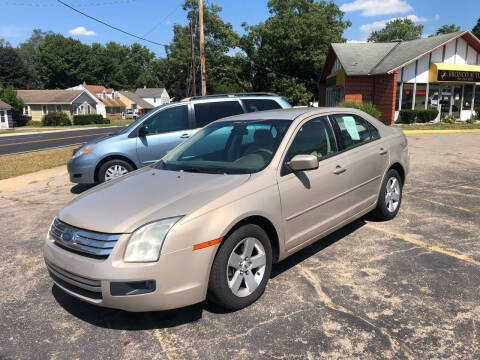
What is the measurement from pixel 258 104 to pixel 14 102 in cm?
5411

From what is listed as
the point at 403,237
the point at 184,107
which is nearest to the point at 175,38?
the point at 184,107

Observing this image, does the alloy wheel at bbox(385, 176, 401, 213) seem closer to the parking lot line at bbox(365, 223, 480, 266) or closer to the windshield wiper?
the parking lot line at bbox(365, 223, 480, 266)

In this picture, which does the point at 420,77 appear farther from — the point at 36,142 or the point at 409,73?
the point at 36,142

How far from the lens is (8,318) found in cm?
338

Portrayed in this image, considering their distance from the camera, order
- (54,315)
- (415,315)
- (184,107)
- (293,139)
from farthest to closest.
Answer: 1. (184,107)
2. (293,139)
3. (54,315)
4. (415,315)

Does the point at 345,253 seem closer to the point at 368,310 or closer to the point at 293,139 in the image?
the point at 368,310

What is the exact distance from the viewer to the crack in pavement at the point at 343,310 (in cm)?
278

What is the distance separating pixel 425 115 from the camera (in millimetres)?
22875

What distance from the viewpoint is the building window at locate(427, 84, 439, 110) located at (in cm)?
2438

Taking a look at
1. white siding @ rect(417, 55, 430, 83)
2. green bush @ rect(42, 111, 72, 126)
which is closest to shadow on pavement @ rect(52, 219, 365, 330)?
white siding @ rect(417, 55, 430, 83)

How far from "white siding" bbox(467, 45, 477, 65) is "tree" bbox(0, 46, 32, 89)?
3204 inches

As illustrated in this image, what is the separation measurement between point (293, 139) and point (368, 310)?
1701 millimetres

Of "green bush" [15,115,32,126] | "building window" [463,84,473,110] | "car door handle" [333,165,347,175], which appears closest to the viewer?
"car door handle" [333,165,347,175]

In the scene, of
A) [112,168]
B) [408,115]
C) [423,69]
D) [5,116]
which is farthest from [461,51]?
[5,116]
